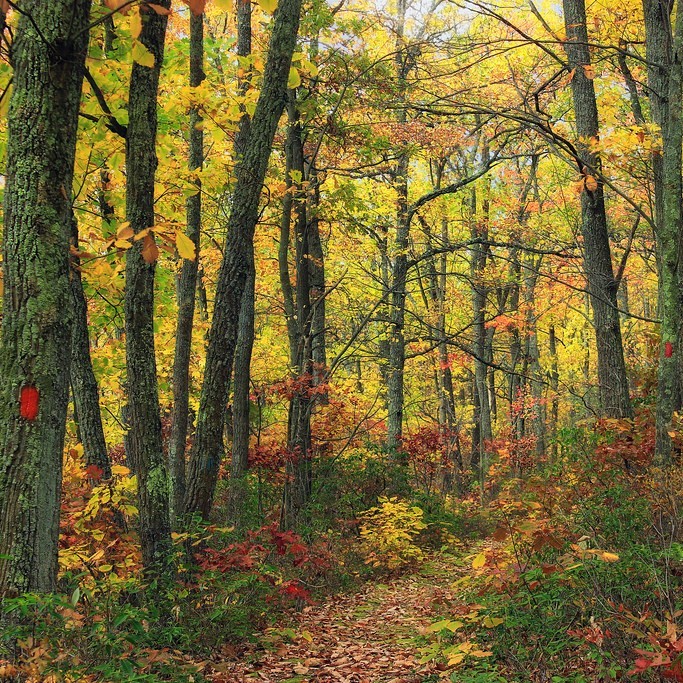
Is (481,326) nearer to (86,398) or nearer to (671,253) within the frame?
(671,253)

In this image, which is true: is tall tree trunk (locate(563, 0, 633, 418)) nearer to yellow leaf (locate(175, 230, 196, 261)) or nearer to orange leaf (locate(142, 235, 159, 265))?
yellow leaf (locate(175, 230, 196, 261))

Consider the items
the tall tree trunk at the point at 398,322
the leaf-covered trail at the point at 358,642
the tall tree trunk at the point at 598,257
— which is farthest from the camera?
the tall tree trunk at the point at 398,322

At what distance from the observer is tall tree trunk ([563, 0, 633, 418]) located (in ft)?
28.4

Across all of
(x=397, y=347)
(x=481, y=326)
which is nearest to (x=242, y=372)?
(x=397, y=347)

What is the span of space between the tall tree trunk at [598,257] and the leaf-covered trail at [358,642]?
3486 millimetres

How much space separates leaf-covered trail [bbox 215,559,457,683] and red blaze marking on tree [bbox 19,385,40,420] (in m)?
2.45

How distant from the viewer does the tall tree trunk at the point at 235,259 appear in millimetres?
5801

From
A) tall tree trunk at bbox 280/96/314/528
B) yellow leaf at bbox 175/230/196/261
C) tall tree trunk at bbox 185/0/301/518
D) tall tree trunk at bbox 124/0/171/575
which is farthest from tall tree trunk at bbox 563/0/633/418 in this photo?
yellow leaf at bbox 175/230/196/261

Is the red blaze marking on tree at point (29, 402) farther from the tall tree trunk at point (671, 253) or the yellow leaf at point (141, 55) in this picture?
the tall tree trunk at point (671, 253)

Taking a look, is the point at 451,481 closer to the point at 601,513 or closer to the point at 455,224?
the point at 455,224

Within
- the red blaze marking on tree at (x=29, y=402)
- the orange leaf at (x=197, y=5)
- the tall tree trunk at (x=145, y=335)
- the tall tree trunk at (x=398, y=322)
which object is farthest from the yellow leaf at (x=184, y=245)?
the tall tree trunk at (x=398, y=322)

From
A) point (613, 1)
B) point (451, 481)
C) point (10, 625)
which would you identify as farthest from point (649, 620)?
point (451, 481)

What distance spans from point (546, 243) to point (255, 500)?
1253 centimetres

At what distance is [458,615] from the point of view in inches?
216
